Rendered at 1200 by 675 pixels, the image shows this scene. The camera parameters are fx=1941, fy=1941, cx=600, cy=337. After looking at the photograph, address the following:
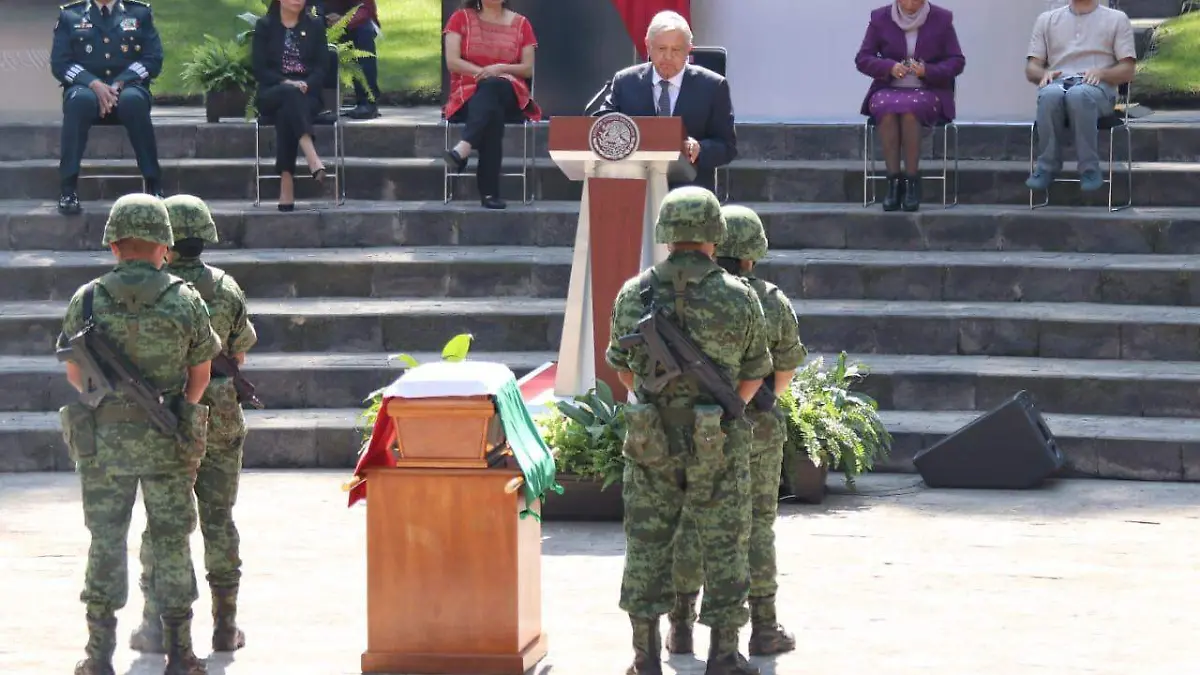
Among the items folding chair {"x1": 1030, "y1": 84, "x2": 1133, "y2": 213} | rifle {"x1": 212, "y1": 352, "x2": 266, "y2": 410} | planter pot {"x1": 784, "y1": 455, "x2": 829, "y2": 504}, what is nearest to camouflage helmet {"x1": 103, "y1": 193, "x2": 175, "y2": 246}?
rifle {"x1": 212, "y1": 352, "x2": 266, "y2": 410}

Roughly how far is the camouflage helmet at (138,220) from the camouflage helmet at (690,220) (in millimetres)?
1791

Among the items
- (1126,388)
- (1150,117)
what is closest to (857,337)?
(1126,388)

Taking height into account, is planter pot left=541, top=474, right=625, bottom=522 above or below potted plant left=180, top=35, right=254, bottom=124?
below

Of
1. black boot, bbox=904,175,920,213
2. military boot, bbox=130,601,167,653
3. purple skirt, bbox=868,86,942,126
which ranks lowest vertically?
military boot, bbox=130,601,167,653

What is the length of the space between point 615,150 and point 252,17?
20.8 ft

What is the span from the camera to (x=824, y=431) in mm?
10445

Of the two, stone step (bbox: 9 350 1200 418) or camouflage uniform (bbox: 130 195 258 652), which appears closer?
camouflage uniform (bbox: 130 195 258 652)

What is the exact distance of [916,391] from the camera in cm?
1199

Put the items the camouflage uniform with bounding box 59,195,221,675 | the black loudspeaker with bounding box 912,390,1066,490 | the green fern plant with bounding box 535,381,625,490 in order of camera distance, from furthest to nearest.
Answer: the black loudspeaker with bounding box 912,390,1066,490, the green fern plant with bounding box 535,381,625,490, the camouflage uniform with bounding box 59,195,221,675

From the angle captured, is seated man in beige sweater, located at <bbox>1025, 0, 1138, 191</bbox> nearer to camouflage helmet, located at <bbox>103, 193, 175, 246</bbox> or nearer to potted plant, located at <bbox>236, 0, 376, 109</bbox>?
potted plant, located at <bbox>236, 0, 376, 109</bbox>

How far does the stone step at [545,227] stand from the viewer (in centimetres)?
1348

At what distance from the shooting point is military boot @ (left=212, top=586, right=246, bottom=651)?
7602 millimetres

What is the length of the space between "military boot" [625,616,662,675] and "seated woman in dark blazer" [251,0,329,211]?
762 centimetres

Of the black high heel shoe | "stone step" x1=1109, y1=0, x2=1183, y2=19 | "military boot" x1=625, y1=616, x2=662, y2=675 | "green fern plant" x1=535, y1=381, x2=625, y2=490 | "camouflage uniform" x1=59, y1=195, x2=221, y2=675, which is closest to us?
"camouflage uniform" x1=59, y1=195, x2=221, y2=675
